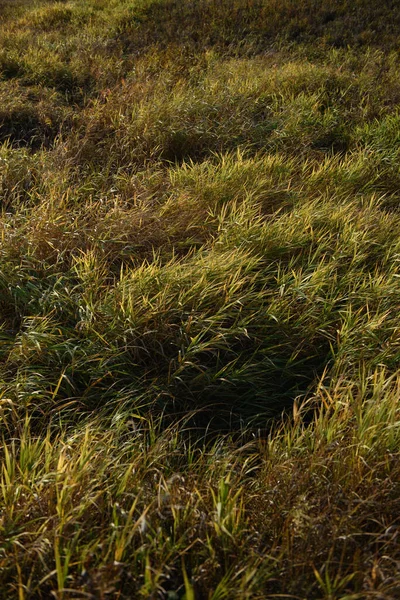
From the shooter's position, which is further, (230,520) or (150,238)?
(150,238)

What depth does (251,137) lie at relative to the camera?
4.93 m

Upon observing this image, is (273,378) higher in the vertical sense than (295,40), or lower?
lower

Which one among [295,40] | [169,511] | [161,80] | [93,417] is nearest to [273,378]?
[93,417]

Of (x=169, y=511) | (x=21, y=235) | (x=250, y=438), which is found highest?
(x=21, y=235)

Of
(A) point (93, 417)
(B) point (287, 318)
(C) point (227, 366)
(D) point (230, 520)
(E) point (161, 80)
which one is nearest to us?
(D) point (230, 520)

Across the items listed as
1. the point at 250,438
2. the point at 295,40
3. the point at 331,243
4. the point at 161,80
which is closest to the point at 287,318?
the point at 250,438

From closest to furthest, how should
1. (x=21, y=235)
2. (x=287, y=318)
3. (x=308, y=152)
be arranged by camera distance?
(x=287, y=318), (x=21, y=235), (x=308, y=152)

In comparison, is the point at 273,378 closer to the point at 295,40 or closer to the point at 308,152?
the point at 308,152

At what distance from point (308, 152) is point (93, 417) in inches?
132

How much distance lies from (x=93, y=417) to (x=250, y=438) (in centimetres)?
69

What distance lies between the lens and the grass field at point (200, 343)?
1.63 meters

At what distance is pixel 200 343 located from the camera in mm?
2629

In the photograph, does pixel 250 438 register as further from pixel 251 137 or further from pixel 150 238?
pixel 251 137

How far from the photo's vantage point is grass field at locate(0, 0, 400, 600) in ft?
5.36
